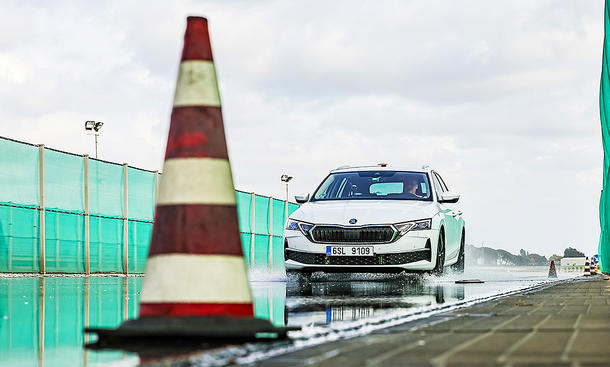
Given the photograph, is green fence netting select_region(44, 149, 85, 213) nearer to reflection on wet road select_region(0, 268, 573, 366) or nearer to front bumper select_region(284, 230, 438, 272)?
reflection on wet road select_region(0, 268, 573, 366)

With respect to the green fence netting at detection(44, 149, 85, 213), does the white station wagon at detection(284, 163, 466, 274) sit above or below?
below

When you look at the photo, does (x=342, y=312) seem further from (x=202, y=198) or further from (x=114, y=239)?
(x=114, y=239)

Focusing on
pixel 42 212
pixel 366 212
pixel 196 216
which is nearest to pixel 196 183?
pixel 196 216

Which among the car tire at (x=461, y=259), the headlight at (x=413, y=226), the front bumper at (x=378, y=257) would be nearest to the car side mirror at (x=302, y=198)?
the front bumper at (x=378, y=257)

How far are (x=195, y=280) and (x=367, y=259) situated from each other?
7.34m

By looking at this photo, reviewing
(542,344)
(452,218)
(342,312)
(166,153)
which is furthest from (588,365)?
(452,218)

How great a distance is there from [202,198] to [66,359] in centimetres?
118

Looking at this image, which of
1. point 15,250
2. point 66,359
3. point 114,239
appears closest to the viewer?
point 66,359

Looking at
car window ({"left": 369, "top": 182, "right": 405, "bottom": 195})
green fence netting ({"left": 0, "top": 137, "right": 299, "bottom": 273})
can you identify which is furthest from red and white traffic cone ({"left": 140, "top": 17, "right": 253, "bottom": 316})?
green fence netting ({"left": 0, "top": 137, "right": 299, "bottom": 273})

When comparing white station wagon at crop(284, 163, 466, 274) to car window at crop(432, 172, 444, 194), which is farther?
car window at crop(432, 172, 444, 194)

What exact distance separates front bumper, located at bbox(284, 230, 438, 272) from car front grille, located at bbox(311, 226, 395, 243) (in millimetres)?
Answer: 86

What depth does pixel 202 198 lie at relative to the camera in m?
5.42

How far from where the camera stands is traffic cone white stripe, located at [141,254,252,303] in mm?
5172

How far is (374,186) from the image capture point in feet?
48.4
